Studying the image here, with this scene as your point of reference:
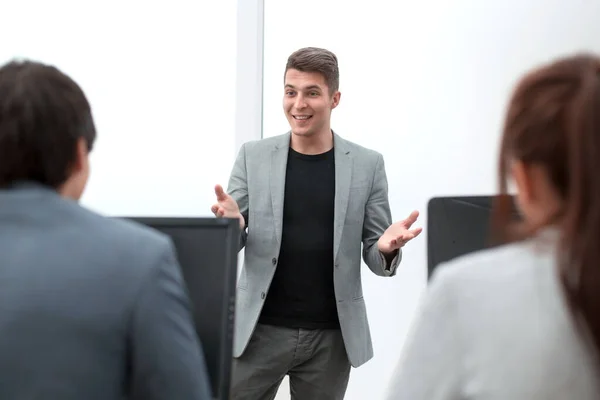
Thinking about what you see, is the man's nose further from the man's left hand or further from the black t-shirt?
the man's left hand

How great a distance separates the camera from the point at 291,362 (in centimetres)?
235

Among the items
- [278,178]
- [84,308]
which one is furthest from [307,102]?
[84,308]

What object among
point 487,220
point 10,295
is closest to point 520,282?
point 487,220

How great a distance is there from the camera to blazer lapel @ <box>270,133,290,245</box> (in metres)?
2.38

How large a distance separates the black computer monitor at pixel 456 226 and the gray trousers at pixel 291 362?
90cm

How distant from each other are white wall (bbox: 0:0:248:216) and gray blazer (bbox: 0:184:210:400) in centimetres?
303

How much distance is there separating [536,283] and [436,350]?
0.49 feet


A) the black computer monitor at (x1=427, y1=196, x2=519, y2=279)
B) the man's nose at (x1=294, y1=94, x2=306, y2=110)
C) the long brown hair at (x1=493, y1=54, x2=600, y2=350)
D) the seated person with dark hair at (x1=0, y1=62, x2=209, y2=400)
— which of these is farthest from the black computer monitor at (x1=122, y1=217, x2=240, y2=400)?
the man's nose at (x1=294, y1=94, x2=306, y2=110)

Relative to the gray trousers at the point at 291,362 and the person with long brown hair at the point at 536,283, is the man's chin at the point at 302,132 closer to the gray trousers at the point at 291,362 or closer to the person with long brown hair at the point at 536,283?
the gray trousers at the point at 291,362

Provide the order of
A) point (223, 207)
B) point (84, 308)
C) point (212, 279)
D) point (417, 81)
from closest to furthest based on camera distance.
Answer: point (84, 308) < point (212, 279) < point (223, 207) < point (417, 81)

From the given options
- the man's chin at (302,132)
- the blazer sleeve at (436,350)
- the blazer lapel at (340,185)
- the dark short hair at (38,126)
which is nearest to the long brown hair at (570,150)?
the blazer sleeve at (436,350)

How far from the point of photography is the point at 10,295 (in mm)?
1047

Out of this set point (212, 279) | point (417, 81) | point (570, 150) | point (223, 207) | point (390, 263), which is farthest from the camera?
point (417, 81)

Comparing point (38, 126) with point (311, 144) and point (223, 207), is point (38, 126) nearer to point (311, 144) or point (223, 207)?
point (223, 207)
